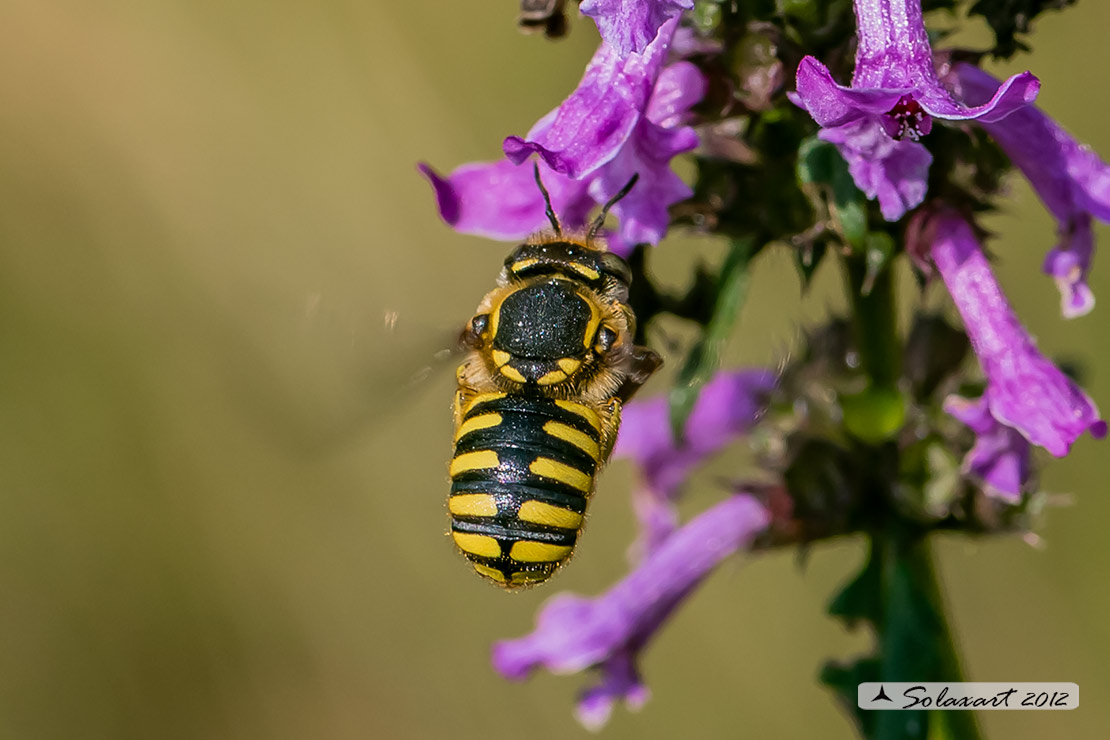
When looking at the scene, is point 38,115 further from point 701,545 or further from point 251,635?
point 701,545

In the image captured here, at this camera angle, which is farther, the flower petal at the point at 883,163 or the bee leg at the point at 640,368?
the bee leg at the point at 640,368

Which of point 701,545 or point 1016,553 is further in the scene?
point 1016,553

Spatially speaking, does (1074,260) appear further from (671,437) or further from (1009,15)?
(671,437)

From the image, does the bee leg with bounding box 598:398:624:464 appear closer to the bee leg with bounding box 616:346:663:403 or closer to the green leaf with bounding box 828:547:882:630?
the bee leg with bounding box 616:346:663:403

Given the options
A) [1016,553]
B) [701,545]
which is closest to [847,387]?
[701,545]

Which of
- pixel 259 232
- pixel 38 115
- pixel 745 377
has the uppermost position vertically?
pixel 38 115

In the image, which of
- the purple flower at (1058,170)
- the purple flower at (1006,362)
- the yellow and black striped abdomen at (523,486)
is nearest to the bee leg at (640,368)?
the yellow and black striped abdomen at (523,486)

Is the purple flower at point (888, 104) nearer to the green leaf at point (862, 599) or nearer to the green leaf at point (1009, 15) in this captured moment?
the green leaf at point (1009, 15)

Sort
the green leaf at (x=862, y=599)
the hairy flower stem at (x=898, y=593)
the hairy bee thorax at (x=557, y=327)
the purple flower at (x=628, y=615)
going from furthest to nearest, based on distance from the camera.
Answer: the purple flower at (x=628, y=615) < the green leaf at (x=862, y=599) < the hairy flower stem at (x=898, y=593) < the hairy bee thorax at (x=557, y=327)
